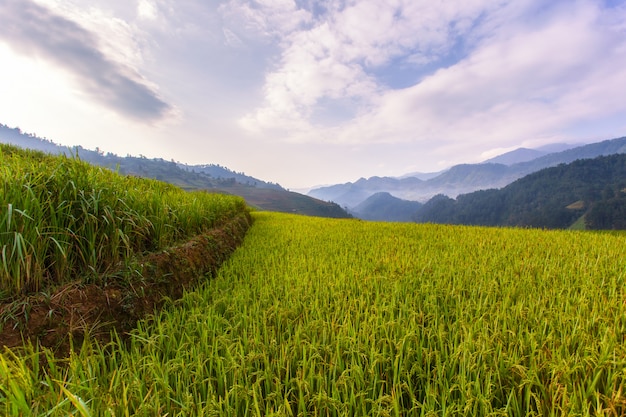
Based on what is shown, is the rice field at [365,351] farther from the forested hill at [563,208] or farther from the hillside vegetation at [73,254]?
the forested hill at [563,208]

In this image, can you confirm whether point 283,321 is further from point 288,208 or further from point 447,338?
point 288,208

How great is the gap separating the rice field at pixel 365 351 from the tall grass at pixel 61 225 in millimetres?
801

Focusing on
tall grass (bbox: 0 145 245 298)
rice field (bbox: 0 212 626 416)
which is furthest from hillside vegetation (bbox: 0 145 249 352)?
rice field (bbox: 0 212 626 416)

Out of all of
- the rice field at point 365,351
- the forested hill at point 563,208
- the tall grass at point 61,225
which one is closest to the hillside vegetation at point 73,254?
the tall grass at point 61,225

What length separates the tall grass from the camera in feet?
7.21

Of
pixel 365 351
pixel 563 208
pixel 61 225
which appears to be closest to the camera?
pixel 365 351

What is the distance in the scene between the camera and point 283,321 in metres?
2.67

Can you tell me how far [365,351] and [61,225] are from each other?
3252 millimetres

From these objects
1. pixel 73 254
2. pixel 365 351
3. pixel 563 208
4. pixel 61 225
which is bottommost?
pixel 365 351

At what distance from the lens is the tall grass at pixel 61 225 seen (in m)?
2.20

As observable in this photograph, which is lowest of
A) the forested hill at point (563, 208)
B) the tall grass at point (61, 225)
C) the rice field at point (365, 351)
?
the rice field at point (365, 351)

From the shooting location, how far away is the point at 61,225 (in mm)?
2625

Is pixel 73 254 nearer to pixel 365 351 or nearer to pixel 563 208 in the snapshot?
Answer: pixel 365 351

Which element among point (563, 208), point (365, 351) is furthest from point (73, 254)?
point (563, 208)
